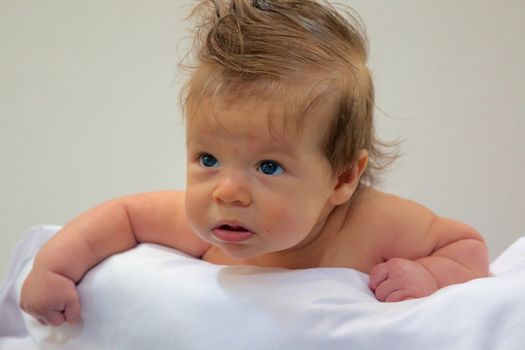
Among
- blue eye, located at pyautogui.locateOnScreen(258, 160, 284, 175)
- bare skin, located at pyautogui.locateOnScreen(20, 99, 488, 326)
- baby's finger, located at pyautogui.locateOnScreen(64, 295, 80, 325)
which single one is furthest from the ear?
baby's finger, located at pyautogui.locateOnScreen(64, 295, 80, 325)

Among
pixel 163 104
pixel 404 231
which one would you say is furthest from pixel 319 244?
pixel 163 104

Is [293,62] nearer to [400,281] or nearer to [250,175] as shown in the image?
[250,175]

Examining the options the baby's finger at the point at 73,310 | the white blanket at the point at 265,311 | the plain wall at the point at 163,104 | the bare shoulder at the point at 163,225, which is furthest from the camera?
the plain wall at the point at 163,104

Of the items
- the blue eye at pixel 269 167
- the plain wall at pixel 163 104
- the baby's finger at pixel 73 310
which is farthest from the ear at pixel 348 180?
the plain wall at pixel 163 104

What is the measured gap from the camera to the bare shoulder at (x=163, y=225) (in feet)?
2.73

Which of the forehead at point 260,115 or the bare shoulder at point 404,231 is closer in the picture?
the forehead at point 260,115

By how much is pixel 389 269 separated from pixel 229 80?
0.80 ft

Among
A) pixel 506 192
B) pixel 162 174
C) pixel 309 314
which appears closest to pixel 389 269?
pixel 309 314

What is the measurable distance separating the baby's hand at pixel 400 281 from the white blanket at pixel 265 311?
0.05 ft

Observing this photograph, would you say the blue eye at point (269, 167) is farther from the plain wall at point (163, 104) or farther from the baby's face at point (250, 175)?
the plain wall at point (163, 104)

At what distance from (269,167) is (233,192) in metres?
0.04

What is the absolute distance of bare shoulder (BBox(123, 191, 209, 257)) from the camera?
0.83m

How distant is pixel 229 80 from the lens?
646mm

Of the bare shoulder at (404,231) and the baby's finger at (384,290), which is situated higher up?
the bare shoulder at (404,231)
